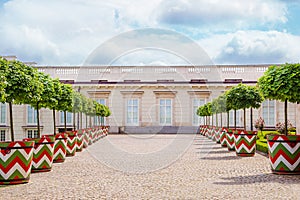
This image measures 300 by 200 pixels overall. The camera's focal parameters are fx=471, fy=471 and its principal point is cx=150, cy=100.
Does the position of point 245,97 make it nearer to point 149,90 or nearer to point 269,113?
point 269,113

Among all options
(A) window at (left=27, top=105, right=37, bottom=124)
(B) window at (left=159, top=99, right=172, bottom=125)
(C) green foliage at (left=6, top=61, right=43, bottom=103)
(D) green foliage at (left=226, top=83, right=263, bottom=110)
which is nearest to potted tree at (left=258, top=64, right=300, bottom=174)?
(C) green foliage at (left=6, top=61, right=43, bottom=103)

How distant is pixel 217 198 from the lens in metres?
7.24

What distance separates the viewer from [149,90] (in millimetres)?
40250

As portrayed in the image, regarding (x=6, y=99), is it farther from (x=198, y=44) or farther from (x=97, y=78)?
(x=97, y=78)

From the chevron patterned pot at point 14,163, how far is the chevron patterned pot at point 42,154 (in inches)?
60.1

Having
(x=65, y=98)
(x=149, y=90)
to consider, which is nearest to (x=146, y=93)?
(x=149, y=90)

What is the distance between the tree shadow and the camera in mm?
8885

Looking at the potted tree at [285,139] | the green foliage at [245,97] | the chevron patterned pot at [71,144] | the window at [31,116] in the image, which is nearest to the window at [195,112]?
the window at [31,116]

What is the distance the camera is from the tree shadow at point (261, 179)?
889cm

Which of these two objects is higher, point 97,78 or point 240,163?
point 97,78

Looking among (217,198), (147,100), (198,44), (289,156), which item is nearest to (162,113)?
(147,100)

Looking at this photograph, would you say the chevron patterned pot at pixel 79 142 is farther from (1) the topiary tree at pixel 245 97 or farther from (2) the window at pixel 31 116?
(2) the window at pixel 31 116

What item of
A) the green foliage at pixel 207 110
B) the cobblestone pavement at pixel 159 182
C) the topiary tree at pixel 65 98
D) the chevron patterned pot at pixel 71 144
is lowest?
the cobblestone pavement at pixel 159 182

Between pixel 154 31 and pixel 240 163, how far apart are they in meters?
6.48
